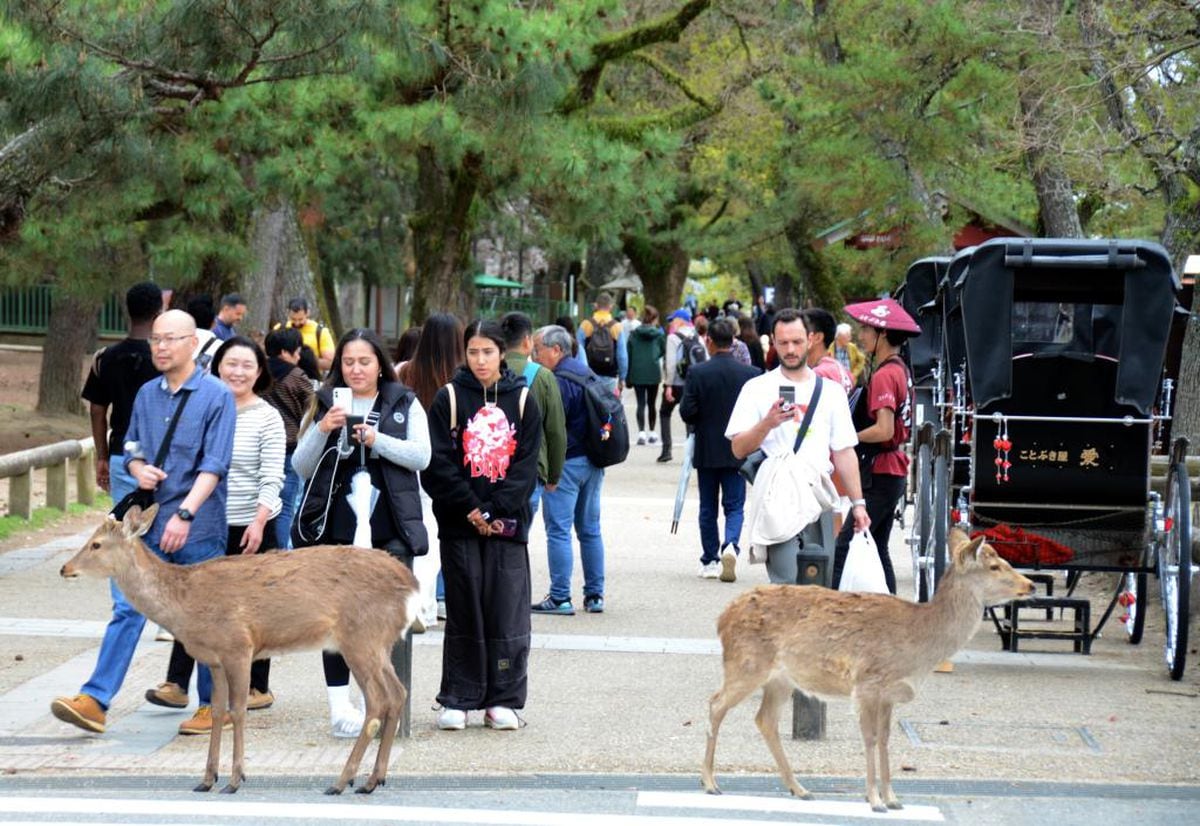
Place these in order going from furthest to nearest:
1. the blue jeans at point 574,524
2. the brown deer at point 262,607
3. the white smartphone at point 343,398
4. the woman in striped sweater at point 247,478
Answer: the blue jeans at point 574,524 < the woman in striped sweater at point 247,478 < the white smartphone at point 343,398 < the brown deer at point 262,607

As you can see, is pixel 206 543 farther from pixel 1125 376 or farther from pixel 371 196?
pixel 371 196

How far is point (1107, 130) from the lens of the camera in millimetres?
17578

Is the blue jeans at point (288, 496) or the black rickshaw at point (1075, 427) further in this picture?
the blue jeans at point (288, 496)

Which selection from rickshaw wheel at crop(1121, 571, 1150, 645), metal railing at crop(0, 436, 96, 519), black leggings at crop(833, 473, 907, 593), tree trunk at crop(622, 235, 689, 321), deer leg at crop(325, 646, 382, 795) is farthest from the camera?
tree trunk at crop(622, 235, 689, 321)

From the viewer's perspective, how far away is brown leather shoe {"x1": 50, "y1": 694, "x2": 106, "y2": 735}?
7754 mm

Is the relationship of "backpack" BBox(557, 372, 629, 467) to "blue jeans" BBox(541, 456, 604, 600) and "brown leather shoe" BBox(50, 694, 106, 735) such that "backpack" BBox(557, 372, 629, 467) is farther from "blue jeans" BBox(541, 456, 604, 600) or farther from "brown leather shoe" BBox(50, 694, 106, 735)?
"brown leather shoe" BBox(50, 694, 106, 735)

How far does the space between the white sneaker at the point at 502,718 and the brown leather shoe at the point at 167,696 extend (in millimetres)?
1521

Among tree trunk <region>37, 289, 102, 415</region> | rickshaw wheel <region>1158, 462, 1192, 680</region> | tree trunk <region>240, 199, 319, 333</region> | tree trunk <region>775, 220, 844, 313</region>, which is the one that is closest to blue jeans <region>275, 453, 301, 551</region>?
rickshaw wheel <region>1158, 462, 1192, 680</region>

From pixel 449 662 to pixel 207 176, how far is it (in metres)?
12.5

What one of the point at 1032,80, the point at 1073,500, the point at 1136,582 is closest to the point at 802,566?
the point at 1073,500

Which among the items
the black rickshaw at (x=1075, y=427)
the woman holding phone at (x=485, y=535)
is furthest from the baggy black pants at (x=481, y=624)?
the black rickshaw at (x=1075, y=427)

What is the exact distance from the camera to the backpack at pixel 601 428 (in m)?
11.5

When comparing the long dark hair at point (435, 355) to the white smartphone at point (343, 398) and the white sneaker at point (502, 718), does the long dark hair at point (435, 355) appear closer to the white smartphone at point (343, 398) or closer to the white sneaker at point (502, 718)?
the white smartphone at point (343, 398)

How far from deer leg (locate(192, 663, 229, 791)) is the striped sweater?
1.25 meters
